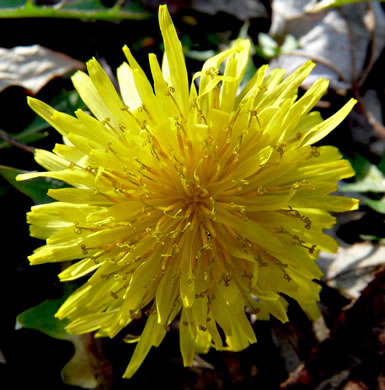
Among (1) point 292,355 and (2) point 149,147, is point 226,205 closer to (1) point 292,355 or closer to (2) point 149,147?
(2) point 149,147

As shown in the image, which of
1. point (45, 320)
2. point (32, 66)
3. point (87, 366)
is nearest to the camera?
point (45, 320)

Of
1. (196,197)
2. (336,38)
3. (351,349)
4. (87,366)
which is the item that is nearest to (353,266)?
(351,349)

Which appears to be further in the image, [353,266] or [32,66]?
[32,66]

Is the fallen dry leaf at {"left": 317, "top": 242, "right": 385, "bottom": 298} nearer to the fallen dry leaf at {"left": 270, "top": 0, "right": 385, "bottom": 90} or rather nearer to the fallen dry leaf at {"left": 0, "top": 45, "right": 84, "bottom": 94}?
the fallen dry leaf at {"left": 270, "top": 0, "right": 385, "bottom": 90}

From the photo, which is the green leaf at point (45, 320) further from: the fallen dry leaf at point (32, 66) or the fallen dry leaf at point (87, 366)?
the fallen dry leaf at point (32, 66)

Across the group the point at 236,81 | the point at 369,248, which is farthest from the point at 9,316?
the point at 369,248

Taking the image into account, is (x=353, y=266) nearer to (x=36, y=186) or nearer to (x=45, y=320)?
(x=45, y=320)

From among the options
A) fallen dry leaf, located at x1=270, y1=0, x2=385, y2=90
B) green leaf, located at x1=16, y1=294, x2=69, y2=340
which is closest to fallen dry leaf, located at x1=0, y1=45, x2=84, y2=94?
green leaf, located at x1=16, y1=294, x2=69, y2=340

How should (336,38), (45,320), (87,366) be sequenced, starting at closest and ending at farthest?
(45,320)
(87,366)
(336,38)
